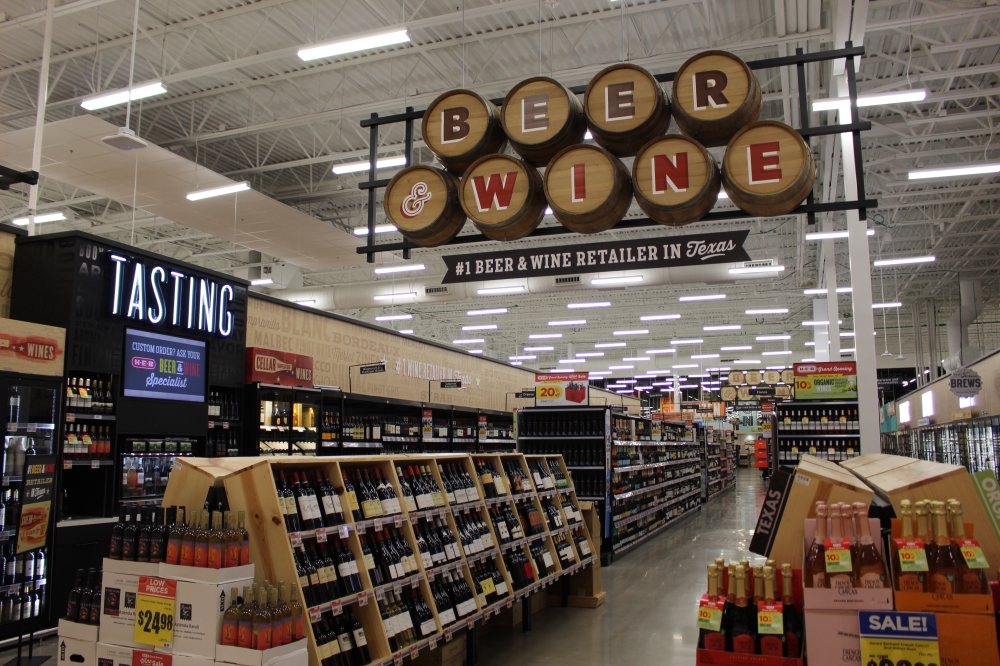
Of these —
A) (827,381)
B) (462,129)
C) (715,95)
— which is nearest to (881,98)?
(827,381)

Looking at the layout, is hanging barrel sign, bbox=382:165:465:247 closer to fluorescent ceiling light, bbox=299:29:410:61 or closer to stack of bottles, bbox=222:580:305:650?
stack of bottles, bbox=222:580:305:650

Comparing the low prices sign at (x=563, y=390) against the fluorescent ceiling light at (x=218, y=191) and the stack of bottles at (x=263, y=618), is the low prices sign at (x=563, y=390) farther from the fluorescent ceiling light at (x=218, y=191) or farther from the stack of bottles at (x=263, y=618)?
the stack of bottles at (x=263, y=618)

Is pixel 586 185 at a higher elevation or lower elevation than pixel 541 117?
lower

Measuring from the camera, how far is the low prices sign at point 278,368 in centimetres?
803

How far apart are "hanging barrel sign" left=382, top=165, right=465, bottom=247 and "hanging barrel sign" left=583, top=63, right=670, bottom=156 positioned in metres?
0.78

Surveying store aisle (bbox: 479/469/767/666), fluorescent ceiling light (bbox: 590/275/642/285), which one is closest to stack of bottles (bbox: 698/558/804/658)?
store aisle (bbox: 479/469/767/666)

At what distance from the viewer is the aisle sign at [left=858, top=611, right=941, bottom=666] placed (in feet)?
6.81

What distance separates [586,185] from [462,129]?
745mm

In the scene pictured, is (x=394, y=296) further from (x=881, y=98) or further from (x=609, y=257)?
(x=609, y=257)

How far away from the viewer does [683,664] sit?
17.6 feet

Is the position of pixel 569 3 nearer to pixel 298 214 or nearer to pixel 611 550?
pixel 298 214

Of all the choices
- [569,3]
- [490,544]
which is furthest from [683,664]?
[569,3]

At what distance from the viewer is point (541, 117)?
3.49 m

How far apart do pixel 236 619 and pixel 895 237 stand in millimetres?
20063
